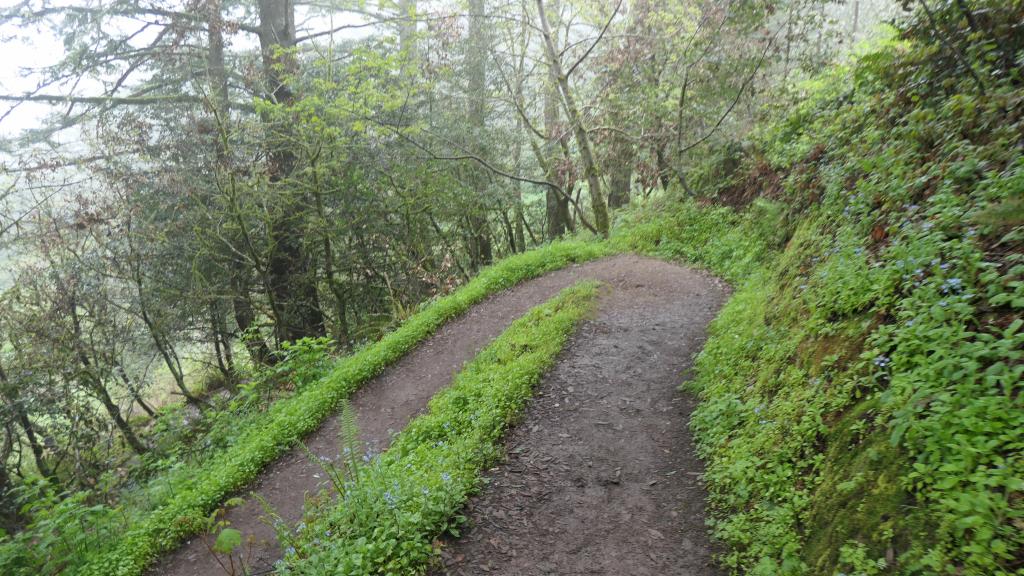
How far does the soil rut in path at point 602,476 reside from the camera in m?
3.78

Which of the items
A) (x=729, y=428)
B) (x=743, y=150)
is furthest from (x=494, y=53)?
(x=729, y=428)

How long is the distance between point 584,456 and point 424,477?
1.45 meters

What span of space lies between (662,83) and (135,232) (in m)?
11.5

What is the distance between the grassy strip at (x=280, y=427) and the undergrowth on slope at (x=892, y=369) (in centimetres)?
488

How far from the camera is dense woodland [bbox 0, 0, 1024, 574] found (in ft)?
32.2

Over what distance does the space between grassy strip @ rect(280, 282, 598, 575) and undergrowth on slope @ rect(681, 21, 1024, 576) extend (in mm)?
1948

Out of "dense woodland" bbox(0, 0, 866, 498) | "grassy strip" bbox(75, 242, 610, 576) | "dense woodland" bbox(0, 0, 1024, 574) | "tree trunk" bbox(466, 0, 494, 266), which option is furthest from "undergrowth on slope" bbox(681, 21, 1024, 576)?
"tree trunk" bbox(466, 0, 494, 266)

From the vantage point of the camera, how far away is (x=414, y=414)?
707 cm

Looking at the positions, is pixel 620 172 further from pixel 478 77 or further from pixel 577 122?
pixel 478 77

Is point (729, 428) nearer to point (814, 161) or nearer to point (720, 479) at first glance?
point (720, 479)

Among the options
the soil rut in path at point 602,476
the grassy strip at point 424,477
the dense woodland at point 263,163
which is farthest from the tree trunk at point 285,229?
the soil rut in path at point 602,476

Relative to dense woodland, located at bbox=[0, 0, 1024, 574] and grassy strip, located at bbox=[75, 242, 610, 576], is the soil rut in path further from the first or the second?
dense woodland, located at bbox=[0, 0, 1024, 574]

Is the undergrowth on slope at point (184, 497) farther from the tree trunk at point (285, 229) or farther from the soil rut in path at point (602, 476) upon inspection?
the tree trunk at point (285, 229)

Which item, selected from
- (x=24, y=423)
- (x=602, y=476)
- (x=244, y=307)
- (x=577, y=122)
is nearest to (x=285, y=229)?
(x=244, y=307)
